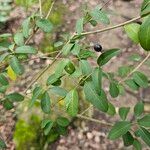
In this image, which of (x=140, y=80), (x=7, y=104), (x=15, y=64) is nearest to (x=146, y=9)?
(x=15, y=64)

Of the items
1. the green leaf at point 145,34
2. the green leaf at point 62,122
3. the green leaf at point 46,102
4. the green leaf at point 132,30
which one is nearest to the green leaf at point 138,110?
the green leaf at point 62,122

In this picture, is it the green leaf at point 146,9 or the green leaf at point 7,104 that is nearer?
the green leaf at point 146,9

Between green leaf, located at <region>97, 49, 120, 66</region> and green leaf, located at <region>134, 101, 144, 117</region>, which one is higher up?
green leaf, located at <region>97, 49, 120, 66</region>

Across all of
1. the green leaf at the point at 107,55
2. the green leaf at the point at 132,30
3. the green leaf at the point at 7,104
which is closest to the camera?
the green leaf at the point at 132,30

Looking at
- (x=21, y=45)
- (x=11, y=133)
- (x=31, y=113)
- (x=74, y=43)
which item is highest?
(x=74, y=43)

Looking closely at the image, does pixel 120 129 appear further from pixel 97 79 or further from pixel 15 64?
pixel 15 64

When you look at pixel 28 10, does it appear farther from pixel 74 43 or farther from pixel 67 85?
pixel 74 43

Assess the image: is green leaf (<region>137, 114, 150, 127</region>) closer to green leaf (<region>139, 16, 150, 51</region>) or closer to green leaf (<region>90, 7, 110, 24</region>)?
green leaf (<region>90, 7, 110, 24</region>)

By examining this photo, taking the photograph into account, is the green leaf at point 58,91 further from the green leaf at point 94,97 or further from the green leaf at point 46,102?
the green leaf at point 94,97

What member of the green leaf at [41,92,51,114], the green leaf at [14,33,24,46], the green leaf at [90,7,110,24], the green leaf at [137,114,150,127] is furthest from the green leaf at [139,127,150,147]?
the green leaf at [14,33,24,46]

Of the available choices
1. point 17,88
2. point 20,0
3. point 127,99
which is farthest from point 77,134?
point 20,0

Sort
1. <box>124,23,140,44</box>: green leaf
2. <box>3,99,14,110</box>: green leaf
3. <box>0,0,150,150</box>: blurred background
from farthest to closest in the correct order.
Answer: <box>0,0,150,150</box>: blurred background
<box>3,99,14,110</box>: green leaf
<box>124,23,140,44</box>: green leaf
